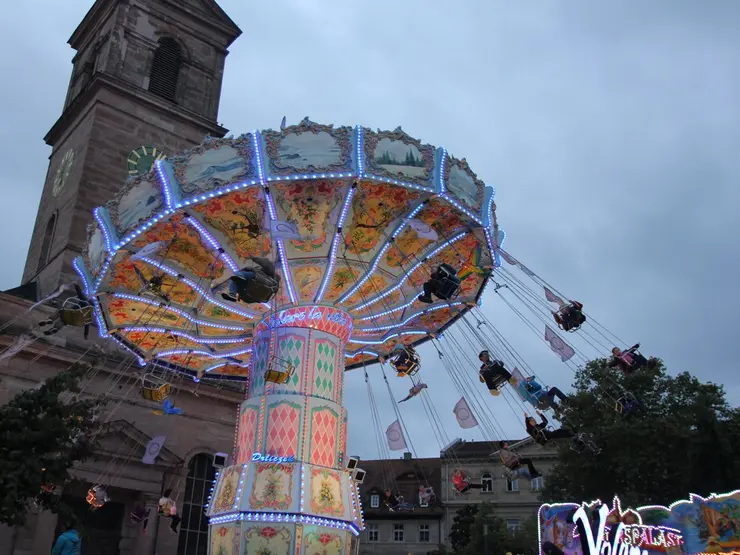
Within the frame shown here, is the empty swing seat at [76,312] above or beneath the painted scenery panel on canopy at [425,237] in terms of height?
beneath

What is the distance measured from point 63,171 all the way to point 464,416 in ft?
56.2

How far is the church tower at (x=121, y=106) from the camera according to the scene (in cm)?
2416

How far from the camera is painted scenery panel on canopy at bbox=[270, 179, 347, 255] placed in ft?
44.8

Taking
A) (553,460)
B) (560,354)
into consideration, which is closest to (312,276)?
(560,354)

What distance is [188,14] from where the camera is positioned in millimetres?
29297

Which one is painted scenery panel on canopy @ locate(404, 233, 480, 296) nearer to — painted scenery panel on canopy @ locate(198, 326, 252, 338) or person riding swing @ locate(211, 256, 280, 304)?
painted scenery panel on canopy @ locate(198, 326, 252, 338)

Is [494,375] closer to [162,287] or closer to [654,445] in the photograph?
[162,287]

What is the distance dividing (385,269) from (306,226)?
2.24m

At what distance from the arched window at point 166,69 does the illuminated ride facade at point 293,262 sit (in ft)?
42.8

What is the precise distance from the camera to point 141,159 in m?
→ 25.3

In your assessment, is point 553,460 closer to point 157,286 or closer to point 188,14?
point 188,14

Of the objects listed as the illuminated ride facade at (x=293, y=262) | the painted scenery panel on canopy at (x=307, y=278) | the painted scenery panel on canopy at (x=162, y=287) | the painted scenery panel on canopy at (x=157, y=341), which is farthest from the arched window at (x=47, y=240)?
the painted scenery panel on canopy at (x=307, y=278)

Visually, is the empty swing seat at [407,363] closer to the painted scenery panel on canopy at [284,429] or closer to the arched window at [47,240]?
the painted scenery panel on canopy at [284,429]

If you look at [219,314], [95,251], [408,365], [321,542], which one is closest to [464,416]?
[408,365]
